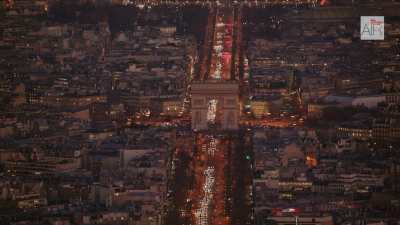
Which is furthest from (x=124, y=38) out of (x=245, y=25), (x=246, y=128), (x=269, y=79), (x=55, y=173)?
(x=55, y=173)

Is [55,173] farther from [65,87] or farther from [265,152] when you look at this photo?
[65,87]
